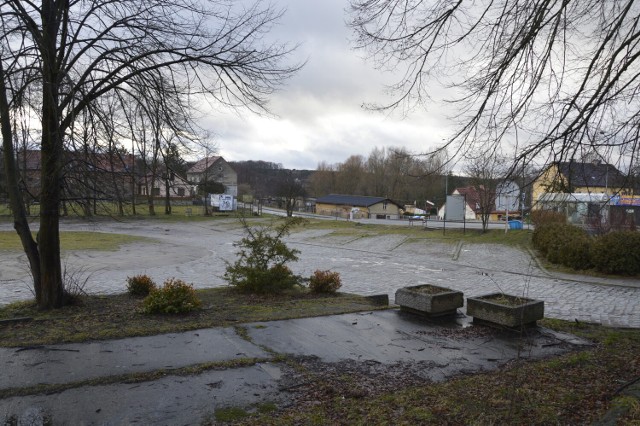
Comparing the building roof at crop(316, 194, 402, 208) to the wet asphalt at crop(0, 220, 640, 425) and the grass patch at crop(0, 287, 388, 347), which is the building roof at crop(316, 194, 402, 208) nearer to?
the wet asphalt at crop(0, 220, 640, 425)

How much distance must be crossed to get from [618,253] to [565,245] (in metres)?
2.22

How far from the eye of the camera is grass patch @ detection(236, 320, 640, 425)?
13.8ft

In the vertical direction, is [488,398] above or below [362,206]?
below

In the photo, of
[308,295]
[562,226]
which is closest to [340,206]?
[562,226]

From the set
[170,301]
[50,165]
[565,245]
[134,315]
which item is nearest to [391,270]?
[565,245]

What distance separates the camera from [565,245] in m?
19.0

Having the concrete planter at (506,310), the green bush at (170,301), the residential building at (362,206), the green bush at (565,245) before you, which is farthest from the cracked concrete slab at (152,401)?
the residential building at (362,206)

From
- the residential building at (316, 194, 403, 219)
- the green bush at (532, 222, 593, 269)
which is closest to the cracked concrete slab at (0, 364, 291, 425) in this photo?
the green bush at (532, 222, 593, 269)

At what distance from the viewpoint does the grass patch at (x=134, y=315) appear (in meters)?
6.76

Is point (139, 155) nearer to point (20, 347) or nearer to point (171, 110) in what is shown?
point (171, 110)

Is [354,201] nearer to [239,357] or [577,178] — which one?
[577,178]

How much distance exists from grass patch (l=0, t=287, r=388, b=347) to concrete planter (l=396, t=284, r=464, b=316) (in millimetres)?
745

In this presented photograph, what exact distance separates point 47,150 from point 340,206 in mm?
81249

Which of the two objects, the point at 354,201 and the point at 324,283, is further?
the point at 354,201
